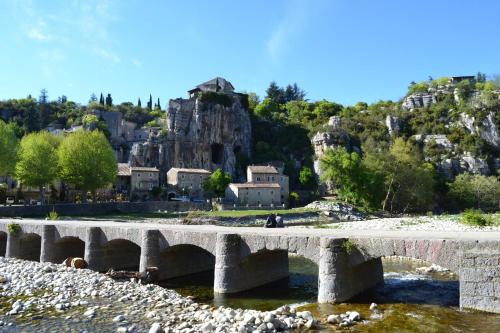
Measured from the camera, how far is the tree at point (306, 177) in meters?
101

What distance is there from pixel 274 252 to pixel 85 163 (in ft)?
153

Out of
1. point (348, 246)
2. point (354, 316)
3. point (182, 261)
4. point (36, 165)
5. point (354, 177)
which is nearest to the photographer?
point (354, 316)

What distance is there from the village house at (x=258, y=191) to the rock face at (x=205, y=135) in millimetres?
13456

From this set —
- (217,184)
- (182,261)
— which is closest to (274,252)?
(182,261)

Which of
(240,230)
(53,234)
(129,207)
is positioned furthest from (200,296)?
(129,207)

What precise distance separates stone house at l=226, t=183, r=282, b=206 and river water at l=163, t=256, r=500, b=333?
2267 inches

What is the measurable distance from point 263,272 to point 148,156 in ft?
267

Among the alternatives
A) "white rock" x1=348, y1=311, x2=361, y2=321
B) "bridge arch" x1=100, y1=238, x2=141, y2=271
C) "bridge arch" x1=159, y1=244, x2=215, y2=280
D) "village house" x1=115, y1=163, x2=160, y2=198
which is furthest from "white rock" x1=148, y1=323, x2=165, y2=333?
"village house" x1=115, y1=163, x2=160, y2=198

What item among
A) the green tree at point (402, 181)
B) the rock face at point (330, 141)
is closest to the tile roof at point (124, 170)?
the rock face at point (330, 141)

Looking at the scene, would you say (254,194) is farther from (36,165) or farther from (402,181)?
(36,165)

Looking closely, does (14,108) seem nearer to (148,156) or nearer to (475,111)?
(148,156)

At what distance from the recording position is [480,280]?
14102 mm

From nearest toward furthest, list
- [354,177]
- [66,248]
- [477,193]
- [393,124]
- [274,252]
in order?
[274,252] → [66,248] → [354,177] → [477,193] → [393,124]

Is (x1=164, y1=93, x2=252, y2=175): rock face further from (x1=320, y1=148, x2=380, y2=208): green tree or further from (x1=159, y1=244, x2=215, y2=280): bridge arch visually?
(x1=159, y1=244, x2=215, y2=280): bridge arch
